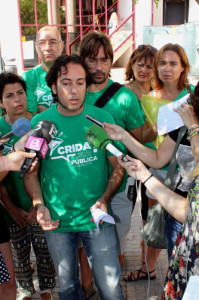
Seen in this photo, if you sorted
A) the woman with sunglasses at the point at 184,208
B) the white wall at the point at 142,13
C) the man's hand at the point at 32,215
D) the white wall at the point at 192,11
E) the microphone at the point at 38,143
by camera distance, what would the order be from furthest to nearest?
the white wall at the point at 192,11 < the white wall at the point at 142,13 < the man's hand at the point at 32,215 < the microphone at the point at 38,143 < the woman with sunglasses at the point at 184,208

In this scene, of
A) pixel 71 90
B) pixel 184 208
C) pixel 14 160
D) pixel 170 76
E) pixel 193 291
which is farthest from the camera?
pixel 170 76

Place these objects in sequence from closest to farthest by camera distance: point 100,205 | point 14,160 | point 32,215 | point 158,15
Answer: point 14,160 < point 100,205 < point 32,215 < point 158,15

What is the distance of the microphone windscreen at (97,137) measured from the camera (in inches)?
93.4

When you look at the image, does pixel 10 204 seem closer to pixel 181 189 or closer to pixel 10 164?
pixel 10 164

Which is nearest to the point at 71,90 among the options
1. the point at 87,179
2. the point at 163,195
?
the point at 87,179

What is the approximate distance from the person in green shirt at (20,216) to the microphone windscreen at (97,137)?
89cm

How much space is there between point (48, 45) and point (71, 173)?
1887 mm

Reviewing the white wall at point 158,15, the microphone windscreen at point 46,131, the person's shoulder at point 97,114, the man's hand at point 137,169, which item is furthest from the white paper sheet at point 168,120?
the white wall at point 158,15

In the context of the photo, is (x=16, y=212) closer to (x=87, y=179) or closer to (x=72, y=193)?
(x=72, y=193)

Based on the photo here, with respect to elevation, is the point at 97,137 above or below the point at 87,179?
above

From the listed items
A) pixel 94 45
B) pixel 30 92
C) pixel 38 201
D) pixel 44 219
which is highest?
pixel 94 45

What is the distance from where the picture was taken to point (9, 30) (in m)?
14.9

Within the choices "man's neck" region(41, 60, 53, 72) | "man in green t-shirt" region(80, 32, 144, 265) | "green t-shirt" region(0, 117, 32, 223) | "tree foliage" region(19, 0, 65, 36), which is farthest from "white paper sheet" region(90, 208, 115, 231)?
"tree foliage" region(19, 0, 65, 36)

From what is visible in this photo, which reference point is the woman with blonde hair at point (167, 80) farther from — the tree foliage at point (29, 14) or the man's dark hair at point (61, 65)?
the tree foliage at point (29, 14)
